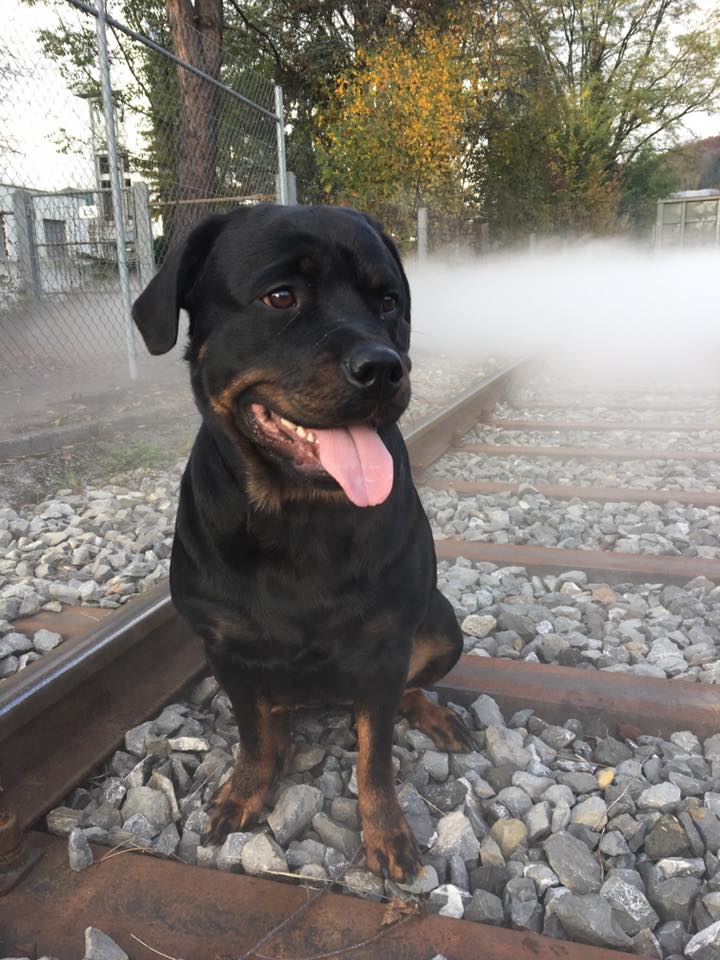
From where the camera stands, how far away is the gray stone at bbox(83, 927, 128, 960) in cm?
142

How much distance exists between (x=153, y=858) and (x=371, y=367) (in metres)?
1.15

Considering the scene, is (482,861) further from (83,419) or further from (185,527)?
(83,419)

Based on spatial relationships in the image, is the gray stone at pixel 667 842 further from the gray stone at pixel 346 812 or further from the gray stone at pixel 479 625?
the gray stone at pixel 479 625

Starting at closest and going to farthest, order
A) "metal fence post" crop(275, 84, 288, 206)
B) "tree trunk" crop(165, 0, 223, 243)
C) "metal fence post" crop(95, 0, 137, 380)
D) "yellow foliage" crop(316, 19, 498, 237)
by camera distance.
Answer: "metal fence post" crop(95, 0, 137, 380), "metal fence post" crop(275, 84, 288, 206), "tree trunk" crop(165, 0, 223, 243), "yellow foliage" crop(316, 19, 498, 237)

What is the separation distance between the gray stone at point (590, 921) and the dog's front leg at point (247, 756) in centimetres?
74

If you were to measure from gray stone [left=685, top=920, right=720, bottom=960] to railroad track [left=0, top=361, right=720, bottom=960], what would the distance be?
6.8 inches

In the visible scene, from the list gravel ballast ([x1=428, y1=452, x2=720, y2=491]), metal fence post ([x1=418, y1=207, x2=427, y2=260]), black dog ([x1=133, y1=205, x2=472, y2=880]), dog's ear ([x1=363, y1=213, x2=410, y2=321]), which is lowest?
gravel ballast ([x1=428, y1=452, x2=720, y2=491])

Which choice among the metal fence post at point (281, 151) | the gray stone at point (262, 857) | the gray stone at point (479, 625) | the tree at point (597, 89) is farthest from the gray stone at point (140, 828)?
the tree at point (597, 89)

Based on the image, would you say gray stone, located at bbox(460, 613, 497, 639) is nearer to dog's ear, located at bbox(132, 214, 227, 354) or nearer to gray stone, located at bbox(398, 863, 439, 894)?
gray stone, located at bbox(398, 863, 439, 894)

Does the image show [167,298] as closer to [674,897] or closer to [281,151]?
[674,897]

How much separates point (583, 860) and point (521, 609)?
1.32 metres

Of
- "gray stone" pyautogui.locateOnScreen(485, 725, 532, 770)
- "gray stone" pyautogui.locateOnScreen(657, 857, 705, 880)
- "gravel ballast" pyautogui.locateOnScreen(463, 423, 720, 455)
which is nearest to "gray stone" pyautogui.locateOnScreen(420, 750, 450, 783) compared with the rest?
"gray stone" pyautogui.locateOnScreen(485, 725, 532, 770)

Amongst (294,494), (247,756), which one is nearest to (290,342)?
(294,494)

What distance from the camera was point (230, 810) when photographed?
186cm
